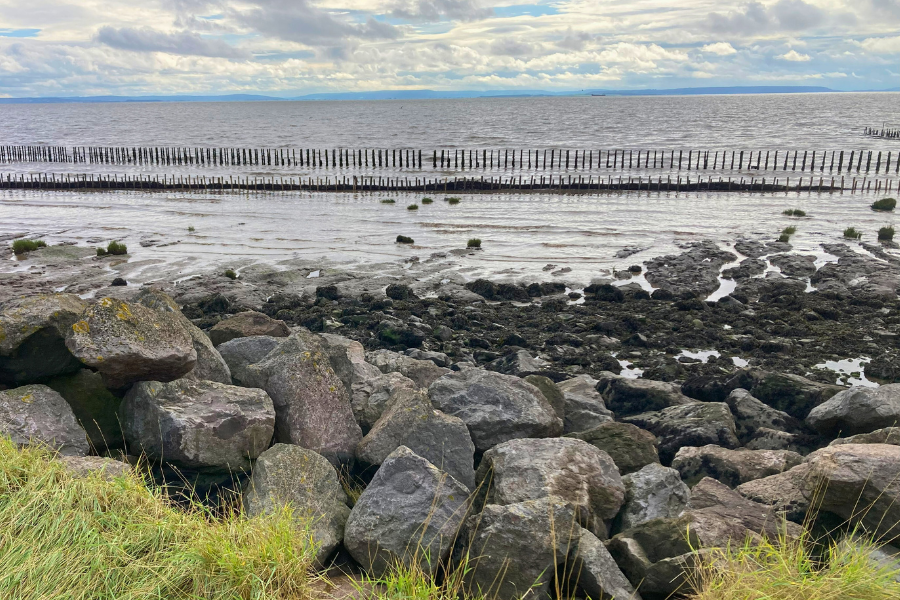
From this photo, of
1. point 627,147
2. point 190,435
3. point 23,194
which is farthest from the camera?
point 627,147

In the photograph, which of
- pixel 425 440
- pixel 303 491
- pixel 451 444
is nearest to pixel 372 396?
pixel 425 440

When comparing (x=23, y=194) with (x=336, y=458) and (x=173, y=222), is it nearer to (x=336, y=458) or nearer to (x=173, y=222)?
(x=173, y=222)

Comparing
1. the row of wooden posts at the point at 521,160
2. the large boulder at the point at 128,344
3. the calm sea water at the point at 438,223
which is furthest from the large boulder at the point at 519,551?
the row of wooden posts at the point at 521,160

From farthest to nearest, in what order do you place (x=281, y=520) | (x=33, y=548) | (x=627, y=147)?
(x=627, y=147)
(x=281, y=520)
(x=33, y=548)

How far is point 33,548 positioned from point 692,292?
17913 millimetres

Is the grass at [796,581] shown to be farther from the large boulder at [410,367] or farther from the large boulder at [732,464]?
the large boulder at [410,367]

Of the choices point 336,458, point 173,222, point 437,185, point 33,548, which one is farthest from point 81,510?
point 437,185

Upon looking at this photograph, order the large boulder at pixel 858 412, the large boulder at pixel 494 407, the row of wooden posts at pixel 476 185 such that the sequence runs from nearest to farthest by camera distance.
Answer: the large boulder at pixel 494 407
the large boulder at pixel 858 412
the row of wooden posts at pixel 476 185

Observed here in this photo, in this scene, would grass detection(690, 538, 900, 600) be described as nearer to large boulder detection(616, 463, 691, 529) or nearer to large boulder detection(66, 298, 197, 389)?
large boulder detection(616, 463, 691, 529)

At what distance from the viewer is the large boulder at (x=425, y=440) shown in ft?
20.0

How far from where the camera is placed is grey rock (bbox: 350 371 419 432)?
7301mm

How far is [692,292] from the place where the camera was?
18891 millimetres

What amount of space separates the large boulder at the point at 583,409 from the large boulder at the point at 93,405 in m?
5.70

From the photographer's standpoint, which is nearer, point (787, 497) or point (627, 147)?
point (787, 497)
